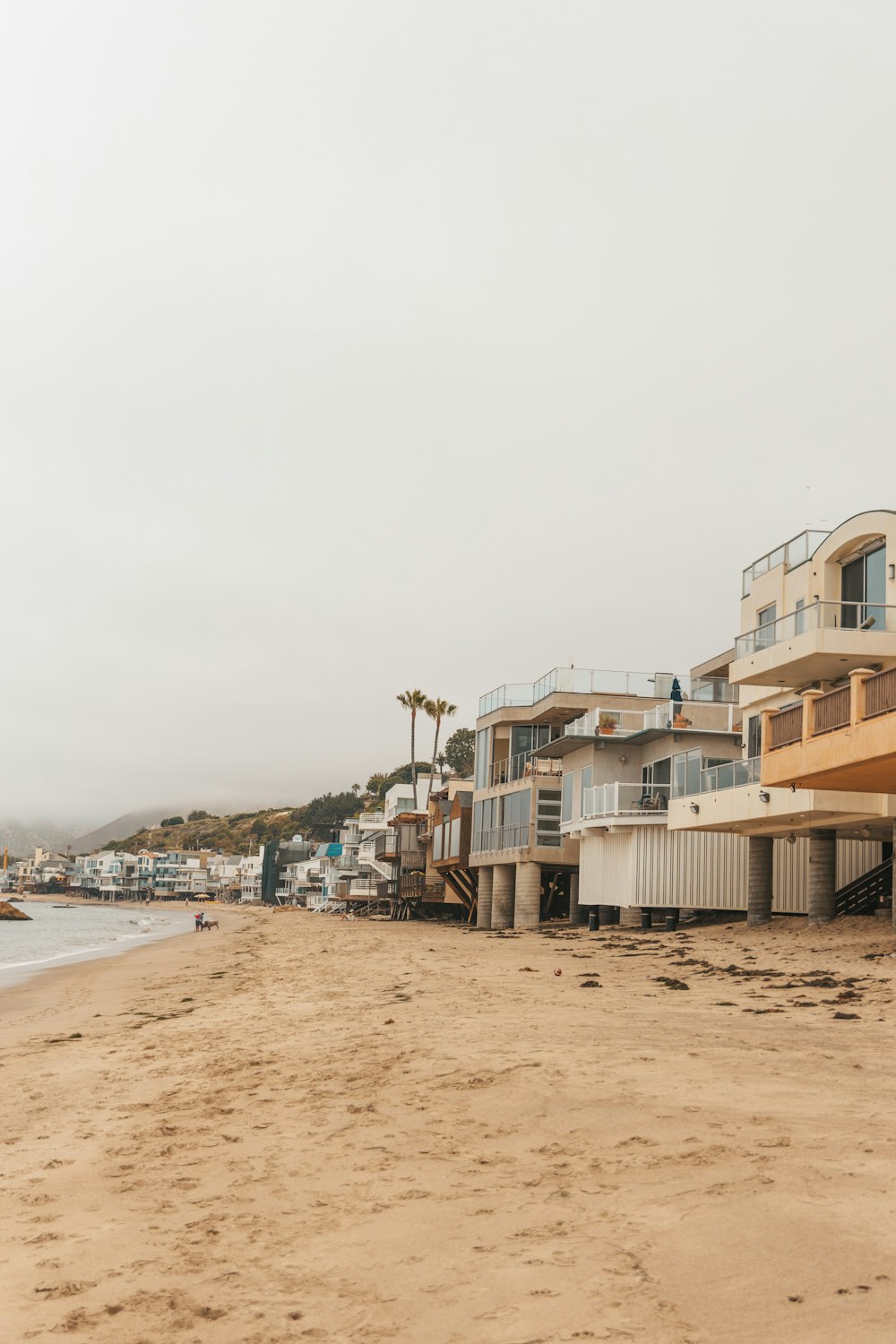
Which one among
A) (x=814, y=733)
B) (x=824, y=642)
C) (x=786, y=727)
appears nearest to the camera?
(x=814, y=733)

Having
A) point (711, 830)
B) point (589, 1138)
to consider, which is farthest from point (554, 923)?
point (589, 1138)

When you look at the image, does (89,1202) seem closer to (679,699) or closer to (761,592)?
(761,592)

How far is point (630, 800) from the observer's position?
35.7 m

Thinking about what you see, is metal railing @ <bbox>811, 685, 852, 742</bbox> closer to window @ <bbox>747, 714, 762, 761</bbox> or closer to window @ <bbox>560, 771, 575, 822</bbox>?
window @ <bbox>747, 714, 762, 761</bbox>

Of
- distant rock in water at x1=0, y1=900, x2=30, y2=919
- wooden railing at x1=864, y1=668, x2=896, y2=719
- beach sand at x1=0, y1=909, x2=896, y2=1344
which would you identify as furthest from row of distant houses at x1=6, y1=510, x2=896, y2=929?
distant rock in water at x1=0, y1=900, x2=30, y2=919

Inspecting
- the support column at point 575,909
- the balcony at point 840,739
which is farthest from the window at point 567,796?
the balcony at point 840,739

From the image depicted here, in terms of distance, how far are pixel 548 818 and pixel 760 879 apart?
14788mm

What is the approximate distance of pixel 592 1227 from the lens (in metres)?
5.37

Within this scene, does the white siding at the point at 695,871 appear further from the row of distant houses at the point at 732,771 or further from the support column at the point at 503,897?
the support column at the point at 503,897

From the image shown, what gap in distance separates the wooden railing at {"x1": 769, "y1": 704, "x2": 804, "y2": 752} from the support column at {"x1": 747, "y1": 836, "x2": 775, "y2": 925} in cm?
592

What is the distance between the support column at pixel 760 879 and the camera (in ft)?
99.4

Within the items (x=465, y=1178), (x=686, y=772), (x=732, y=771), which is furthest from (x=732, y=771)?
(x=465, y=1178)

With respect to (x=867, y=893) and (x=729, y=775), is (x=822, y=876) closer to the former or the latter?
(x=867, y=893)

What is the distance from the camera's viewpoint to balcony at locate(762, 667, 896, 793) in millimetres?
21156
